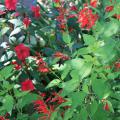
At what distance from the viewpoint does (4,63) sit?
114 inches

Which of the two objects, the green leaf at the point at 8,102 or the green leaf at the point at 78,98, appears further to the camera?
the green leaf at the point at 8,102

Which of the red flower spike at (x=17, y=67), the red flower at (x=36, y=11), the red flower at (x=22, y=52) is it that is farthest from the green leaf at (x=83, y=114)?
the red flower at (x=36, y=11)

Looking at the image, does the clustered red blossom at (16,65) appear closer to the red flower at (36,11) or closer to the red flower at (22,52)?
the red flower at (22,52)

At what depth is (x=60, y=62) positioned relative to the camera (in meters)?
2.89

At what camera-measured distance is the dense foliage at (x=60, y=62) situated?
5.61ft

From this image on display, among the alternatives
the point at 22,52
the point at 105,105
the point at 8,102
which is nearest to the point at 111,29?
the point at 105,105

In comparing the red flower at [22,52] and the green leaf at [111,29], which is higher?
the green leaf at [111,29]

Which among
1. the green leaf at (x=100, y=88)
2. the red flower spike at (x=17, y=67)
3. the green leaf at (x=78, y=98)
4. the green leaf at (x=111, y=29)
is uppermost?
the green leaf at (x=111, y=29)

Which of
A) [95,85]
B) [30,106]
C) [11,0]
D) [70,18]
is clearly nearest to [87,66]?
[95,85]

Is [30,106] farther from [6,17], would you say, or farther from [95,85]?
[95,85]

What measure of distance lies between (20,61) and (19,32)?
29 cm

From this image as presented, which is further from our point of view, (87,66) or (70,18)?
(70,18)

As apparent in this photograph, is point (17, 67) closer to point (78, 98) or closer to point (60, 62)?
point (60, 62)

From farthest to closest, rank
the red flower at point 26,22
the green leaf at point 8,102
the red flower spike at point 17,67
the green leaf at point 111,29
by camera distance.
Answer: the red flower at point 26,22, the red flower spike at point 17,67, the green leaf at point 8,102, the green leaf at point 111,29
